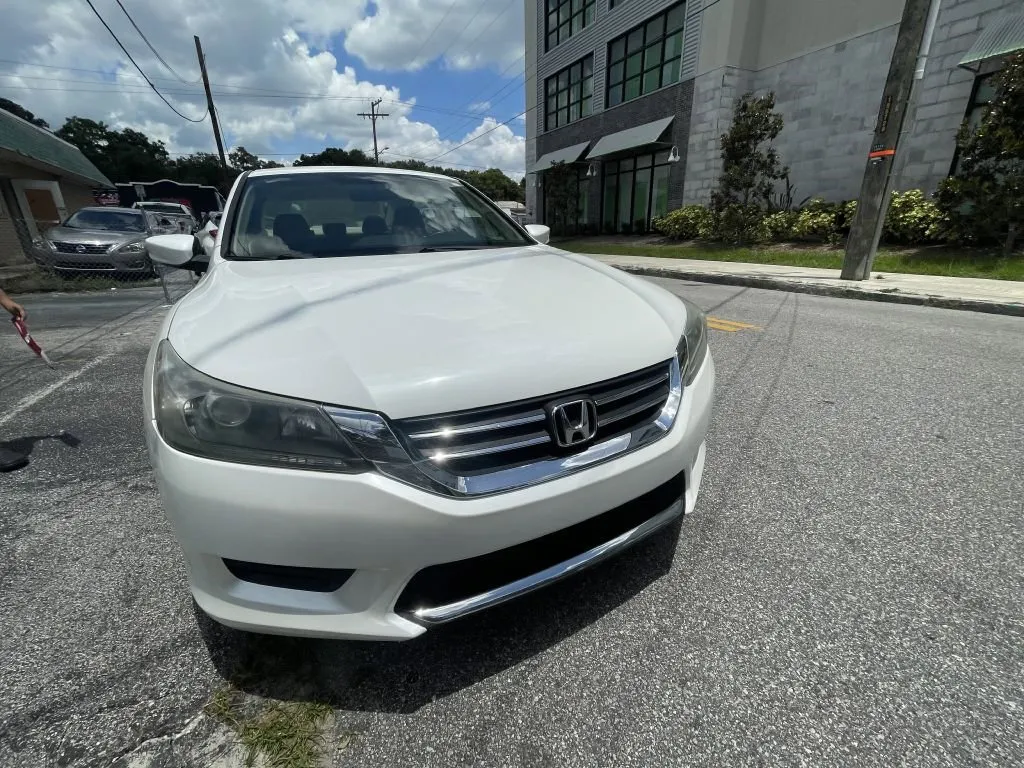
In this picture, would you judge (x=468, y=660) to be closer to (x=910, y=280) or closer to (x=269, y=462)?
(x=269, y=462)

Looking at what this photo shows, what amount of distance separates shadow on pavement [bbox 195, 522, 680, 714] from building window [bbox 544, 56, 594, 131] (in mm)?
23949

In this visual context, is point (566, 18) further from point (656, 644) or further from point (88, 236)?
point (656, 644)

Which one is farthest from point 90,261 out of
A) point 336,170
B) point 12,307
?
point 336,170

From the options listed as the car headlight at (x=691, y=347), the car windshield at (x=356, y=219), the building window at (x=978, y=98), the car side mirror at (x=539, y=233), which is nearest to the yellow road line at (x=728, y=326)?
the car side mirror at (x=539, y=233)

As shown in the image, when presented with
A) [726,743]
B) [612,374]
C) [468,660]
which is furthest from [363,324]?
[726,743]

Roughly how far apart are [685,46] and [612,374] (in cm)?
1934

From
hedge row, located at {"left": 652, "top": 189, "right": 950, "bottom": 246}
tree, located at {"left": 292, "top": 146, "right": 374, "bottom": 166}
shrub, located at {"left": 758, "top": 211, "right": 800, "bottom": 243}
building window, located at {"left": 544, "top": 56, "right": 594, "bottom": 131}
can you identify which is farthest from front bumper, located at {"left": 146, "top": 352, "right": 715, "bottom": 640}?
tree, located at {"left": 292, "top": 146, "right": 374, "bottom": 166}

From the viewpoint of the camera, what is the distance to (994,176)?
859 centimetres

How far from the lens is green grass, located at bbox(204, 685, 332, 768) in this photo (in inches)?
44.5

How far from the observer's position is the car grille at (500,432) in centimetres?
114

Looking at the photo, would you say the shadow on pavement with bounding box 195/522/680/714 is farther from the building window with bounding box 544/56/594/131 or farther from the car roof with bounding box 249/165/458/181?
the building window with bounding box 544/56/594/131

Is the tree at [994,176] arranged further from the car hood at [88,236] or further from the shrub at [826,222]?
the car hood at [88,236]

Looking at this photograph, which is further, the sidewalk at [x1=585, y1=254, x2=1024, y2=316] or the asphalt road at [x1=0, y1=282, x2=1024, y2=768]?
the sidewalk at [x1=585, y1=254, x2=1024, y2=316]

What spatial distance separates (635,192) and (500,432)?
824 inches
